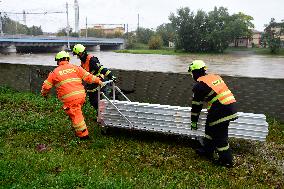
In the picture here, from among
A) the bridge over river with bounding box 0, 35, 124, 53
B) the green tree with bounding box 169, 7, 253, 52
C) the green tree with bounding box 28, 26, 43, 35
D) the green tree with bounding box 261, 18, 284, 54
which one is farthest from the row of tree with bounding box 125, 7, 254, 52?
the green tree with bounding box 28, 26, 43, 35

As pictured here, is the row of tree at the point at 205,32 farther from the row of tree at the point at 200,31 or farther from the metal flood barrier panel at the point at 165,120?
the metal flood barrier panel at the point at 165,120

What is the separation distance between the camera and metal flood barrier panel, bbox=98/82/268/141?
19.2 ft

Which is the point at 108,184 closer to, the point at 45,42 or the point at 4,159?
the point at 4,159

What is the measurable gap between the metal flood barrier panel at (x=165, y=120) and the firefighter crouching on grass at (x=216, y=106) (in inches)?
21.9

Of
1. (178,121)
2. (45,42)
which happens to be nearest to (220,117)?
(178,121)

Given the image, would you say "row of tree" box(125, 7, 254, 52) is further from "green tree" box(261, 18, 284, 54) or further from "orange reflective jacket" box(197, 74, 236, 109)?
"orange reflective jacket" box(197, 74, 236, 109)

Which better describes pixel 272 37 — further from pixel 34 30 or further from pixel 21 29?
pixel 21 29

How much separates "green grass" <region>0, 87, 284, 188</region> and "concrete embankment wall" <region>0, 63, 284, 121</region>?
0.63 m

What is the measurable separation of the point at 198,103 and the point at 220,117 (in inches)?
16.4

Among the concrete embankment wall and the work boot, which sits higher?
the concrete embankment wall

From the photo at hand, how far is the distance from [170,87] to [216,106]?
388 centimetres

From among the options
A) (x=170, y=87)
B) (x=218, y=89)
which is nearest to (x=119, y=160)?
(x=218, y=89)

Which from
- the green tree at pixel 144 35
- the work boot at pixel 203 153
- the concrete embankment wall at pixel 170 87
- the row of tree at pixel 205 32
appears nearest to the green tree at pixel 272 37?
the row of tree at pixel 205 32

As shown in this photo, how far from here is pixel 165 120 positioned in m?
6.30
